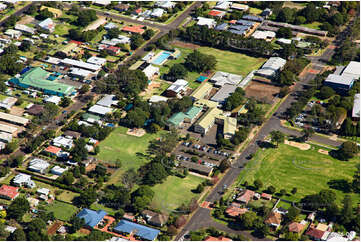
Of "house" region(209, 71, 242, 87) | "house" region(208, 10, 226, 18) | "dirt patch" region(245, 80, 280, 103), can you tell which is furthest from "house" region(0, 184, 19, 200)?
"house" region(208, 10, 226, 18)

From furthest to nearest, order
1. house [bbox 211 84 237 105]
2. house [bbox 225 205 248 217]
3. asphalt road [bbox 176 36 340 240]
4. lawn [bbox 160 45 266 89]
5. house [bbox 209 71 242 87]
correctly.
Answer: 1. lawn [bbox 160 45 266 89]
2. house [bbox 209 71 242 87]
3. house [bbox 211 84 237 105]
4. house [bbox 225 205 248 217]
5. asphalt road [bbox 176 36 340 240]

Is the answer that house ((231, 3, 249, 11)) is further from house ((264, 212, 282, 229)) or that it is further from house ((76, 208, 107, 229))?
house ((76, 208, 107, 229))

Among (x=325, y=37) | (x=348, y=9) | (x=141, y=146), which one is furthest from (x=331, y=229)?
(x=348, y=9)

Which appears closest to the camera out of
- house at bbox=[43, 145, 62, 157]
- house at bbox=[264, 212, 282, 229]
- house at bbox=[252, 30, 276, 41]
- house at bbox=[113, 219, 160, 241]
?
house at bbox=[113, 219, 160, 241]

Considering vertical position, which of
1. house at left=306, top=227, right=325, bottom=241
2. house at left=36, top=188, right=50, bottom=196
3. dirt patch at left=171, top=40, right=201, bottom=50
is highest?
dirt patch at left=171, top=40, right=201, bottom=50

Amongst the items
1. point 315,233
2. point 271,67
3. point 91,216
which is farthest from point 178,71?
point 315,233

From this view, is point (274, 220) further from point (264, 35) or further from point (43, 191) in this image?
point (264, 35)

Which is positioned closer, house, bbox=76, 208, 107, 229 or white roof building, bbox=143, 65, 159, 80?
house, bbox=76, 208, 107, 229

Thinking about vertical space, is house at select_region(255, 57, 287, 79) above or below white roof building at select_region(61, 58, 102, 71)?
above
